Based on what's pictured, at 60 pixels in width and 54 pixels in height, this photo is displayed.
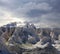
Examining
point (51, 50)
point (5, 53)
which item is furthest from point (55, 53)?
point (5, 53)

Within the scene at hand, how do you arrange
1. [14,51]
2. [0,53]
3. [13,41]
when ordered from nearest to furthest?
[0,53], [14,51], [13,41]

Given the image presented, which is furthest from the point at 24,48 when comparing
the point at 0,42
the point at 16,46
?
the point at 0,42

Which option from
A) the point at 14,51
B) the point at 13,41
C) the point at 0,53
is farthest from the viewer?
the point at 13,41

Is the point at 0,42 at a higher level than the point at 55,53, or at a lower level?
higher

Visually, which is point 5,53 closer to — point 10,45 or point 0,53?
point 0,53

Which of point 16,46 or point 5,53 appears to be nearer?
point 5,53

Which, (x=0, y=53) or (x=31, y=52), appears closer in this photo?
(x=0, y=53)

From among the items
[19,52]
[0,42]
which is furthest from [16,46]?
[0,42]

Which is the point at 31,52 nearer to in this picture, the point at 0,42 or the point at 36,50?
the point at 36,50
